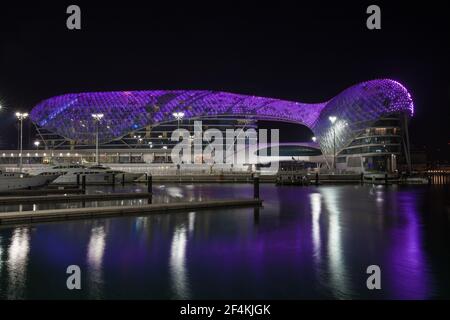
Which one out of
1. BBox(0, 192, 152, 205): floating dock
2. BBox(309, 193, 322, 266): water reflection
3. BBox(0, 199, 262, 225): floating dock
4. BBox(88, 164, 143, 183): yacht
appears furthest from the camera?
BBox(88, 164, 143, 183): yacht

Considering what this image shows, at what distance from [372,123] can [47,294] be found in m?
78.3

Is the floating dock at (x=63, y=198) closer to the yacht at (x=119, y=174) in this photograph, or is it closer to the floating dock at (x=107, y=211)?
the floating dock at (x=107, y=211)

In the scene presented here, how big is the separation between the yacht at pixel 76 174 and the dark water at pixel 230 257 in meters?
37.3

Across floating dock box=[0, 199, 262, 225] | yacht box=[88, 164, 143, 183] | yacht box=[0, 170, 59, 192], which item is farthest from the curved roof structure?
floating dock box=[0, 199, 262, 225]

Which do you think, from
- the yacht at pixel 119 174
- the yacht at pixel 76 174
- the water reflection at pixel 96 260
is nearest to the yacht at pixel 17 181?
the yacht at pixel 76 174

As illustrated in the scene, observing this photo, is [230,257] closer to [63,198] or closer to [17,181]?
[63,198]

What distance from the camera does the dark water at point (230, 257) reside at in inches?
364

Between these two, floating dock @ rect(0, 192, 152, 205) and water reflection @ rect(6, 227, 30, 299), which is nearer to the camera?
water reflection @ rect(6, 227, 30, 299)

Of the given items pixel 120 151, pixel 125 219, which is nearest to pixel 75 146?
pixel 120 151

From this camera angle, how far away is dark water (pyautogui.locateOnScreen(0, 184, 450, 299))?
364 inches

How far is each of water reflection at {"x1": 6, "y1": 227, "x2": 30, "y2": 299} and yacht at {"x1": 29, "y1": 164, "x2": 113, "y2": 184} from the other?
130 ft

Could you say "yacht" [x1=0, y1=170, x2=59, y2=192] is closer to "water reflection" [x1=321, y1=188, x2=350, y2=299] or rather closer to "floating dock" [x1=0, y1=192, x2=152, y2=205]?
"floating dock" [x1=0, y1=192, x2=152, y2=205]

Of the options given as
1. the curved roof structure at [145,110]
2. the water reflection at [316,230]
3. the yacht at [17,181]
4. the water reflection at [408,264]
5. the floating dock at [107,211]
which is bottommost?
the water reflection at [408,264]

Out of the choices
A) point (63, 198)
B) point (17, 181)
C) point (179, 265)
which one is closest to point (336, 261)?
point (179, 265)
